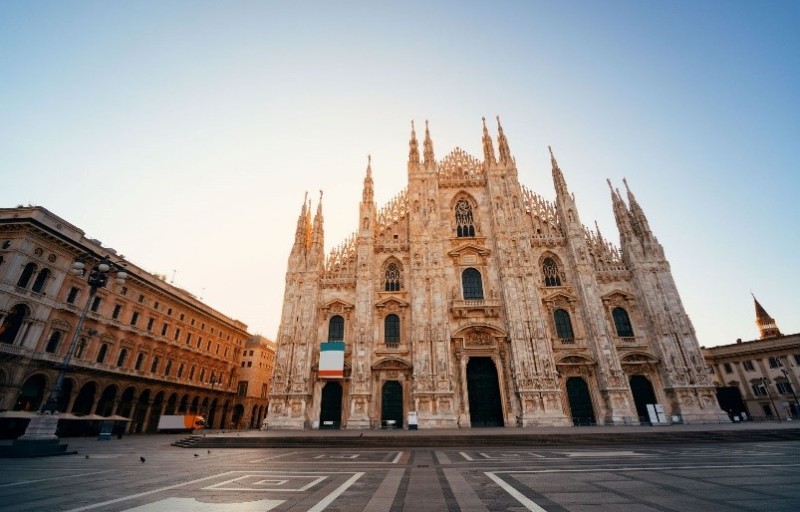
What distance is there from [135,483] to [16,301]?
24.1 meters

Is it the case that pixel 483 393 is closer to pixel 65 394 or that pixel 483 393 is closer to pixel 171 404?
pixel 65 394

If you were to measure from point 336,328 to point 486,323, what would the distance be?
1130 centimetres

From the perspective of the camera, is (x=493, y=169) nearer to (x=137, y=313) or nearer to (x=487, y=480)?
(x=487, y=480)

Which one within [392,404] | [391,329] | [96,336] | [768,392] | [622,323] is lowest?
[392,404]

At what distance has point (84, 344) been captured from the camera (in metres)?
26.5

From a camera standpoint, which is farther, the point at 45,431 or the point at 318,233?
the point at 318,233

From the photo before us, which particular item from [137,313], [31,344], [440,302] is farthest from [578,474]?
[137,313]

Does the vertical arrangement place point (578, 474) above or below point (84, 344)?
below

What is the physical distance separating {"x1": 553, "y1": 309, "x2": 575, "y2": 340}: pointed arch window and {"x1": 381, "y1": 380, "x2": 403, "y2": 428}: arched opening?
12279mm

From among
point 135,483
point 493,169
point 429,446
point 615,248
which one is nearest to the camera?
point 135,483

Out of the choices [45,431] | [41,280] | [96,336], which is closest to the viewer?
[45,431]

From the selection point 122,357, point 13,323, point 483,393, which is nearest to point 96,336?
point 122,357

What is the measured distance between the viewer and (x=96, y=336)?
89.2 feet

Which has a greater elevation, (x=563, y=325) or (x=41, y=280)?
(x=41, y=280)
